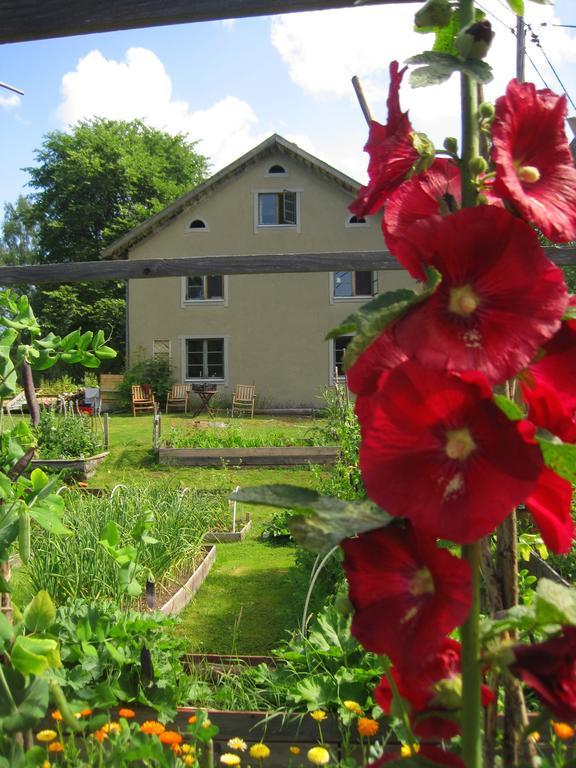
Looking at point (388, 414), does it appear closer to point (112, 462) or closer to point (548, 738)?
point (548, 738)

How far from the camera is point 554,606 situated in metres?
0.54

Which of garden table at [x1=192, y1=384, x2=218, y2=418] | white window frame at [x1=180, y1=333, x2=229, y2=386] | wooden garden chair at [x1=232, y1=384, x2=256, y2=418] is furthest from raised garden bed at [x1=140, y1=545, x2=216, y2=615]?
white window frame at [x1=180, y1=333, x2=229, y2=386]

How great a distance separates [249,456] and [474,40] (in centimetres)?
890

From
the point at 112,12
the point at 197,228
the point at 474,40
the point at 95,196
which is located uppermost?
the point at 95,196

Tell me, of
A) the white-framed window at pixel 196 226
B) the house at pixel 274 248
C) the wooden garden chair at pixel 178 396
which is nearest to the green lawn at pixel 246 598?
the wooden garden chair at pixel 178 396

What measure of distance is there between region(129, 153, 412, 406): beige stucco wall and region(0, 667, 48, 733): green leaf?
58.9 feet

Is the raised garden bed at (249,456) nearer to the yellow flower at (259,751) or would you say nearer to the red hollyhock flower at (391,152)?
the yellow flower at (259,751)

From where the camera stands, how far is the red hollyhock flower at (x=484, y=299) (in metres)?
0.51

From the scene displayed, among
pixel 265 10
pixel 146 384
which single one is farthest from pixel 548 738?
pixel 146 384

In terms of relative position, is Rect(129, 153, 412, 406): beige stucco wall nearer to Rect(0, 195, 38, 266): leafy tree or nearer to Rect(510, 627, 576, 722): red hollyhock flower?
Rect(510, 627, 576, 722): red hollyhock flower

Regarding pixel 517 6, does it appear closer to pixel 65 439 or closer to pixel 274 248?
pixel 65 439

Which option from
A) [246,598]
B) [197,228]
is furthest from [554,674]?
[197,228]

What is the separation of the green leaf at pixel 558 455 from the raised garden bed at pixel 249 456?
329 inches

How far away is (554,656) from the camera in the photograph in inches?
20.1
